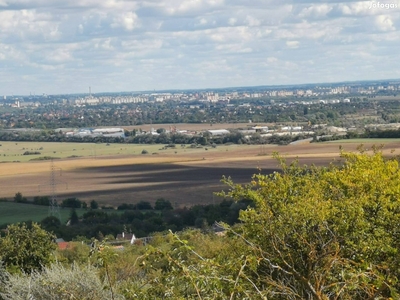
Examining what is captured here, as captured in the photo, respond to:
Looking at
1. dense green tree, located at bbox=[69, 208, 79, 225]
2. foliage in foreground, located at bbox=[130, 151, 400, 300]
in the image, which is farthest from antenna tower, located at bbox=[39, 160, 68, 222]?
foliage in foreground, located at bbox=[130, 151, 400, 300]

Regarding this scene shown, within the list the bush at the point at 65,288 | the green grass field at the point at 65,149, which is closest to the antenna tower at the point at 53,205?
the green grass field at the point at 65,149

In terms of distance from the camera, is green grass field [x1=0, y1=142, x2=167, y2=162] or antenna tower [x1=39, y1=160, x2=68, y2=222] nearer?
antenna tower [x1=39, y1=160, x2=68, y2=222]

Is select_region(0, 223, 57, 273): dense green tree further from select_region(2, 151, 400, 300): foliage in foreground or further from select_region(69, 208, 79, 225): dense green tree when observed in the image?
select_region(69, 208, 79, 225): dense green tree

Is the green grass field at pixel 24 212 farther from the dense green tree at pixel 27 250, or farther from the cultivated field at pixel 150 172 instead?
the dense green tree at pixel 27 250

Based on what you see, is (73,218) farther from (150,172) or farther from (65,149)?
(65,149)

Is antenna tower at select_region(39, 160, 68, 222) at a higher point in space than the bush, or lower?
lower

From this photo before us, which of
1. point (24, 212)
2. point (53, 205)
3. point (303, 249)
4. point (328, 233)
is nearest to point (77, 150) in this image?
point (24, 212)

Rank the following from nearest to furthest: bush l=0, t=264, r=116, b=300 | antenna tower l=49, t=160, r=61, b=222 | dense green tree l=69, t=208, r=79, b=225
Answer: bush l=0, t=264, r=116, b=300 < dense green tree l=69, t=208, r=79, b=225 < antenna tower l=49, t=160, r=61, b=222
